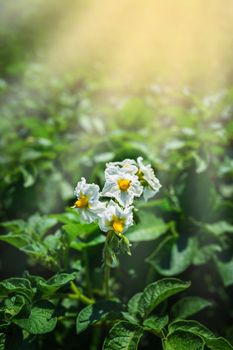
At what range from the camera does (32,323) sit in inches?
35.8

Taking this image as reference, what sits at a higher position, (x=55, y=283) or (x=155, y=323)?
(x=55, y=283)

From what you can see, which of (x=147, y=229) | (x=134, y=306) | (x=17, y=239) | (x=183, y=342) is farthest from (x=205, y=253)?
(x=17, y=239)

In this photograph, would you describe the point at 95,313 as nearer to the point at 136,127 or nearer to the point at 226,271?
the point at 226,271

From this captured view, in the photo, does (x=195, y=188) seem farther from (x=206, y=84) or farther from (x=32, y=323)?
(x=206, y=84)

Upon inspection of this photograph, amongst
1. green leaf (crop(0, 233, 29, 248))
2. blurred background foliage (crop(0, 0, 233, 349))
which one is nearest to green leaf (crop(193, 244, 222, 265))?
blurred background foliage (crop(0, 0, 233, 349))

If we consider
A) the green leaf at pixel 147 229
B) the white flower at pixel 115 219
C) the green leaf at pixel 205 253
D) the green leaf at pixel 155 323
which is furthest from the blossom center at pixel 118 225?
the green leaf at pixel 205 253

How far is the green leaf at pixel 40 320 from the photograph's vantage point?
0.89 metres

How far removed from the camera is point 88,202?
3.02 feet

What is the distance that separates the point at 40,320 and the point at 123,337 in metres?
0.18

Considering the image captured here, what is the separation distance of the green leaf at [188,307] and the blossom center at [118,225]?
0.41 metres

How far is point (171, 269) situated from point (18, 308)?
0.49 metres

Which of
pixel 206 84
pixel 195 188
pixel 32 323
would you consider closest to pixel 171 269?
pixel 195 188

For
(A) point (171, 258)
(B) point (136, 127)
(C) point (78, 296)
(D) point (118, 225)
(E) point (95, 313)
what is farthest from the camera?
(B) point (136, 127)

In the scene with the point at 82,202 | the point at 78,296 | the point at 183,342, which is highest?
the point at 82,202
